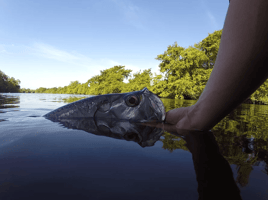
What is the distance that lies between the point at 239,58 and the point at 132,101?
123 cm

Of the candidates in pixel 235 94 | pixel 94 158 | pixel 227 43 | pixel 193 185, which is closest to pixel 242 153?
pixel 235 94

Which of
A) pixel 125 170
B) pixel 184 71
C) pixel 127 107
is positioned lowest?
pixel 125 170

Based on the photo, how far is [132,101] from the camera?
1.83 meters

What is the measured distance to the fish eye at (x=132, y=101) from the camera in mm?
1812

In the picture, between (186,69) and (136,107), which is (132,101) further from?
(186,69)

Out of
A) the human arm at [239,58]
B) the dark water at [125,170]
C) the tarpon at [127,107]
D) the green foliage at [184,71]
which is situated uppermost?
the green foliage at [184,71]

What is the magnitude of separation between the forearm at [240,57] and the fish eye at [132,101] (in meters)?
0.91

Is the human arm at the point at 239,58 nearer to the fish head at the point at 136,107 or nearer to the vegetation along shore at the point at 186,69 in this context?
the fish head at the point at 136,107

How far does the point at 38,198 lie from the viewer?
459 mm

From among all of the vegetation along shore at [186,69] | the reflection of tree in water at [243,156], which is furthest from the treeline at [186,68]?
the reflection of tree in water at [243,156]

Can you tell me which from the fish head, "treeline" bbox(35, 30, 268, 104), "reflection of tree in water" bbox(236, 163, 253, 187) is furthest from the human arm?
"treeline" bbox(35, 30, 268, 104)

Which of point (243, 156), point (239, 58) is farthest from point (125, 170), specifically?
point (239, 58)

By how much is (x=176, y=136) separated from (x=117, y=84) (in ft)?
114

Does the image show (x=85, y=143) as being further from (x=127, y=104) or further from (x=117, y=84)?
(x=117, y=84)
